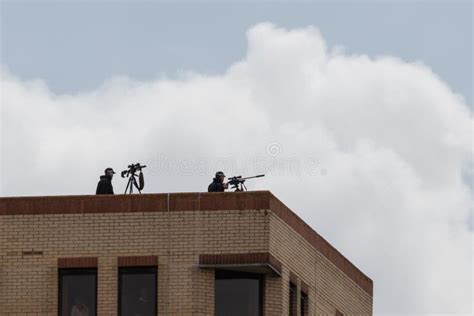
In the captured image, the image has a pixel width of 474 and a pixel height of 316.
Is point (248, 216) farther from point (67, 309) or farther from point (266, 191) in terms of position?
point (67, 309)

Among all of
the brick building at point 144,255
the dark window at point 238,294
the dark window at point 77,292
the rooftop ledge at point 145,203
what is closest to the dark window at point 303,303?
the brick building at point 144,255

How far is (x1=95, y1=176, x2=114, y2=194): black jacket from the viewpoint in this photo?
76.4 m

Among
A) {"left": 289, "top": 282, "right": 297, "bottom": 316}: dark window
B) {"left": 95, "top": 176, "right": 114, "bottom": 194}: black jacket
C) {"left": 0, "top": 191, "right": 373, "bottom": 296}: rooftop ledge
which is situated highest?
{"left": 95, "top": 176, "right": 114, "bottom": 194}: black jacket

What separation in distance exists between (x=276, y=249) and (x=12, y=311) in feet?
24.9

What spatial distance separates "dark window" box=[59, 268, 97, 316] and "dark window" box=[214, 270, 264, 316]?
346 centimetres

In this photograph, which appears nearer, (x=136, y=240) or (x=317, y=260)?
(x=136, y=240)

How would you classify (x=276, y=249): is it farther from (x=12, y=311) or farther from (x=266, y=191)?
(x=12, y=311)

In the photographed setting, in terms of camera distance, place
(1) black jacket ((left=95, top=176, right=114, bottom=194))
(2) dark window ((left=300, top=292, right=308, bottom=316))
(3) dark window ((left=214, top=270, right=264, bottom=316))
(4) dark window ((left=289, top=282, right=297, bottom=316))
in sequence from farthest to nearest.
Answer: (2) dark window ((left=300, top=292, right=308, bottom=316)) < (4) dark window ((left=289, top=282, right=297, bottom=316)) < (1) black jacket ((left=95, top=176, right=114, bottom=194)) < (3) dark window ((left=214, top=270, right=264, bottom=316))

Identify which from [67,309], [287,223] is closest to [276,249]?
[287,223]

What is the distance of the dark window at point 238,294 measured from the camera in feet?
245

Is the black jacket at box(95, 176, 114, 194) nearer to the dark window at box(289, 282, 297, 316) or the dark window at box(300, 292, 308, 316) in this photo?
the dark window at box(289, 282, 297, 316)

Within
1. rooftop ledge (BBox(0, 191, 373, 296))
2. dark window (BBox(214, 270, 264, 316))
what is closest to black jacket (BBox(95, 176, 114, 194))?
rooftop ledge (BBox(0, 191, 373, 296))

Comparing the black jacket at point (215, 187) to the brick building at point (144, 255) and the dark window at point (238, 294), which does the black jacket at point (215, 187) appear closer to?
the brick building at point (144, 255)

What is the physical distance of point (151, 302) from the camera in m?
74.4
